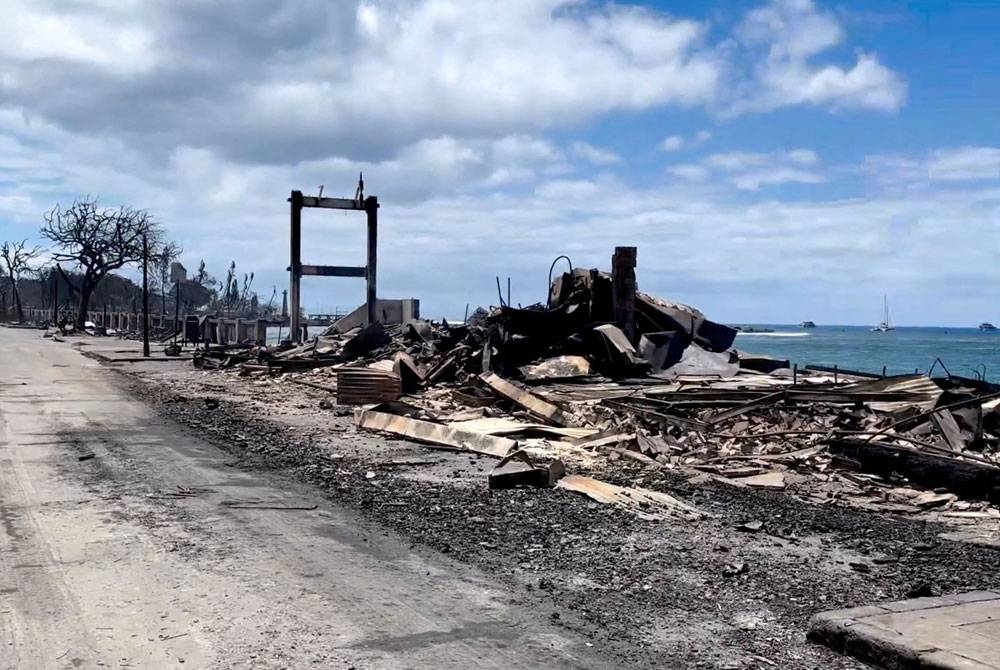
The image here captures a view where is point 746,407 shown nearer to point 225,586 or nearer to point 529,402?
point 529,402

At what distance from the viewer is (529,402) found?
50.8ft

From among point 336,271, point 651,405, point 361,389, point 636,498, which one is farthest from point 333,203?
point 636,498

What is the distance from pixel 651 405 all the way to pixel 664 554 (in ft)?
24.9

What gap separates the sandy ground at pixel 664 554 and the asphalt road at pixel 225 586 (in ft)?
1.09

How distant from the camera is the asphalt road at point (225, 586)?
4.90 m

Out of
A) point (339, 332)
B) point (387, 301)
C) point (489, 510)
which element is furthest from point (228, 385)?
point (489, 510)

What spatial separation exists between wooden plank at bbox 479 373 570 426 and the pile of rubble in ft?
0.14

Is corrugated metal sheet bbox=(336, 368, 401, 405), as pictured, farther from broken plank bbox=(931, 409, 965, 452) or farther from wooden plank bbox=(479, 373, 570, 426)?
broken plank bbox=(931, 409, 965, 452)

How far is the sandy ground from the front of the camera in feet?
17.6

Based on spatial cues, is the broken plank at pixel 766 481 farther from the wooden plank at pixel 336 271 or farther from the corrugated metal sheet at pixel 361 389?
the wooden plank at pixel 336 271

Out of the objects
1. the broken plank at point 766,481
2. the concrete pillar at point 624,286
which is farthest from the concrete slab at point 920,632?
the concrete pillar at point 624,286

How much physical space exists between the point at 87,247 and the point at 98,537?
67.0 metres

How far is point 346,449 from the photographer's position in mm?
12898

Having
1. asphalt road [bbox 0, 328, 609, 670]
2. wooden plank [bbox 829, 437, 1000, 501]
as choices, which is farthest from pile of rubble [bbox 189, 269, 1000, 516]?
asphalt road [bbox 0, 328, 609, 670]
